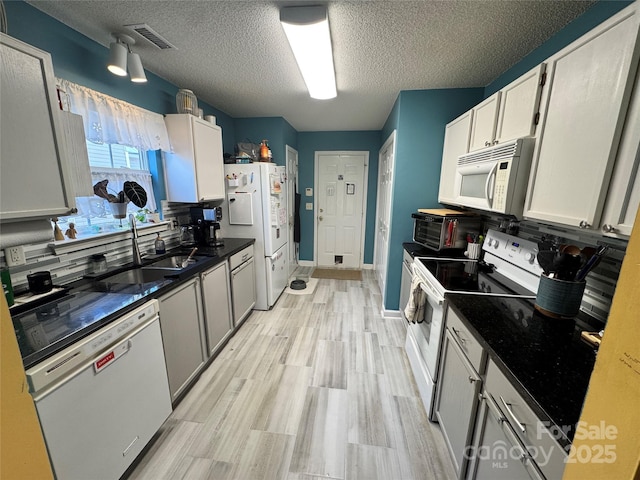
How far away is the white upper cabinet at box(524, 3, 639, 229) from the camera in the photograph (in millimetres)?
893

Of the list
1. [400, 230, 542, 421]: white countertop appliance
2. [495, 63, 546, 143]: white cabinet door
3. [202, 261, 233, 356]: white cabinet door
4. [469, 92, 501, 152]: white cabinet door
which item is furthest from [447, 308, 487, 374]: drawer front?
[202, 261, 233, 356]: white cabinet door

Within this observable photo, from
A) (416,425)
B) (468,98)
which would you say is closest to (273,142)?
(468,98)

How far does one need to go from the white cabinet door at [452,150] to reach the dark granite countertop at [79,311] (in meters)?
2.39

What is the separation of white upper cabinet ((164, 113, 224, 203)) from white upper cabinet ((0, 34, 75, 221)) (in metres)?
1.17

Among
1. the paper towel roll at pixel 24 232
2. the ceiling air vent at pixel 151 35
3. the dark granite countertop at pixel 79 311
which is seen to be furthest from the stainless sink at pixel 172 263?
the ceiling air vent at pixel 151 35

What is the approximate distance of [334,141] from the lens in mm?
4461

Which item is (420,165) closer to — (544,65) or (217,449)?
(544,65)

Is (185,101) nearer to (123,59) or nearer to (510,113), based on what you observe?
(123,59)

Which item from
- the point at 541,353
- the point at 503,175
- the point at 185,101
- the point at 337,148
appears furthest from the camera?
the point at 337,148

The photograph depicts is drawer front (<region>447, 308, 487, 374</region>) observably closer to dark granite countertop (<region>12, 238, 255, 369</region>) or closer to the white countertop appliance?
the white countertop appliance

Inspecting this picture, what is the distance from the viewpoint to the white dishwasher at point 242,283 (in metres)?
2.58

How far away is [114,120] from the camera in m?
1.82

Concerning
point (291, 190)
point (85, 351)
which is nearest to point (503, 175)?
point (85, 351)

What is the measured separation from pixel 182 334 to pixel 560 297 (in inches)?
89.7
